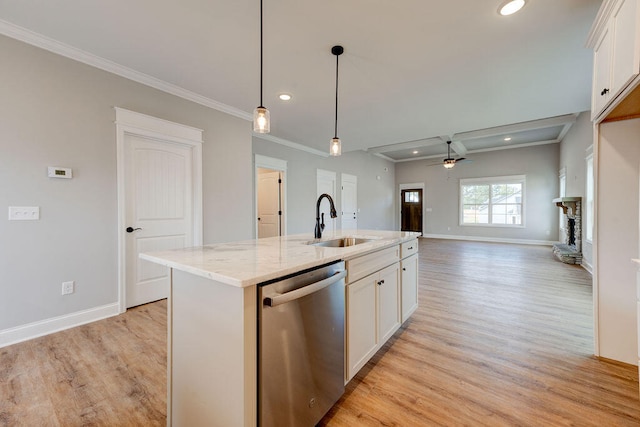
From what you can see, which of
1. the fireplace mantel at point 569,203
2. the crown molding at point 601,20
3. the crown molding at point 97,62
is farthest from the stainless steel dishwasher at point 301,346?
the fireplace mantel at point 569,203

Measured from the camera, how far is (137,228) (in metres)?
3.00

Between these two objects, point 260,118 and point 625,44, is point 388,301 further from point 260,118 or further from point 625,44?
point 625,44

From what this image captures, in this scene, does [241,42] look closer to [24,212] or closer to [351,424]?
[24,212]

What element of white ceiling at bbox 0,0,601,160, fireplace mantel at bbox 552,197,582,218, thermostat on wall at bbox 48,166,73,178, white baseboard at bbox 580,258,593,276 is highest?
white ceiling at bbox 0,0,601,160

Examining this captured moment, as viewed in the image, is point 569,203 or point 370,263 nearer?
point 370,263

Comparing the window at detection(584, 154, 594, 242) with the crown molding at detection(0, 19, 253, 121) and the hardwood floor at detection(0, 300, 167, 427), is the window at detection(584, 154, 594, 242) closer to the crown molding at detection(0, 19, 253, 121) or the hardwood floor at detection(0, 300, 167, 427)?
the crown molding at detection(0, 19, 253, 121)

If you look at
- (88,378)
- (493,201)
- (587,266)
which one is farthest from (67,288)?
(493,201)

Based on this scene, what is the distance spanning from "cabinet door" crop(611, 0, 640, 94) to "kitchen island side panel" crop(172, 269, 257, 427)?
2.17 m

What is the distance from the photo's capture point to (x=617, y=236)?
1.87m

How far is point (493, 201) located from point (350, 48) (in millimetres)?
8035

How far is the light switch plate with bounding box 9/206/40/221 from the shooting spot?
2223 millimetres

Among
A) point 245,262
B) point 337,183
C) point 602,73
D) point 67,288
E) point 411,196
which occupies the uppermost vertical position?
point 602,73

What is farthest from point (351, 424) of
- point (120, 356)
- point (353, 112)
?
point (353, 112)

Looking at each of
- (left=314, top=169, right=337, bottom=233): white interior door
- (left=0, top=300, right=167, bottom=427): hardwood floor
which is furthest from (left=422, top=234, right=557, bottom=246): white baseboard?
(left=0, top=300, right=167, bottom=427): hardwood floor
